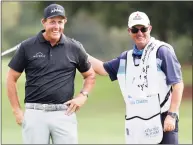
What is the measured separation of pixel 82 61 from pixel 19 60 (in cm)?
65

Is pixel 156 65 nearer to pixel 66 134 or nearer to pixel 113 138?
pixel 66 134

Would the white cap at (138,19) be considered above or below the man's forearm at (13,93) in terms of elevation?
above

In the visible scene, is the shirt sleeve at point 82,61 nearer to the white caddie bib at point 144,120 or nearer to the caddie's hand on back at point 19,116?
the white caddie bib at point 144,120

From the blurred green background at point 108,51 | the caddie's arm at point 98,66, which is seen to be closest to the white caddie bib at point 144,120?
the caddie's arm at point 98,66

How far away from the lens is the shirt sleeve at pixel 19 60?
6484mm

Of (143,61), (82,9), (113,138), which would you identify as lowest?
(113,138)

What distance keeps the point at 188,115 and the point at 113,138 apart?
6573 mm

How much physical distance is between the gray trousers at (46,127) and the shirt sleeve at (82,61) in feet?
1.78

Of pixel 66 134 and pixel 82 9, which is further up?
pixel 82 9

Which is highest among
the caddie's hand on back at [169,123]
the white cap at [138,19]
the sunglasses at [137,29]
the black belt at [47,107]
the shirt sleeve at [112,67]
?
the white cap at [138,19]

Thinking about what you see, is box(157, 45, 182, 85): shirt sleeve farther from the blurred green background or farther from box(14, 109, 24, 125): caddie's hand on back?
the blurred green background

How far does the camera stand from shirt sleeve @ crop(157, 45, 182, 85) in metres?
6.32

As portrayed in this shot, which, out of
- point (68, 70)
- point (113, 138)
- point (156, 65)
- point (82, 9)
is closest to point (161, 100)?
point (156, 65)

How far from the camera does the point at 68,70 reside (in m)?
6.51
